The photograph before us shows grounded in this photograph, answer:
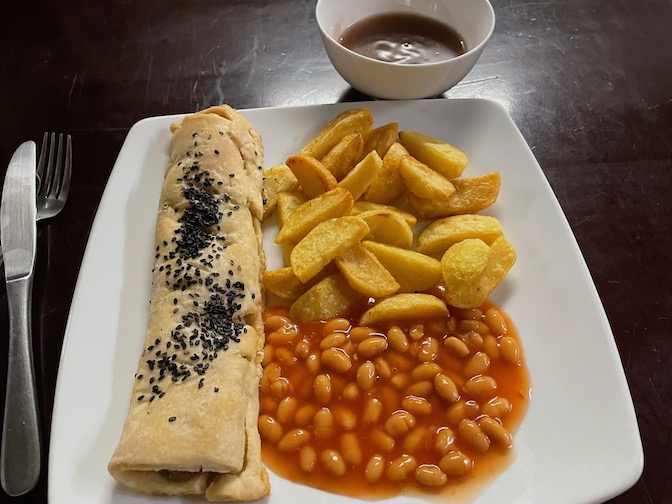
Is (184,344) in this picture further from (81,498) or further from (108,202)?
(108,202)

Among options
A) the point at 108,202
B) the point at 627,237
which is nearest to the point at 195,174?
the point at 108,202

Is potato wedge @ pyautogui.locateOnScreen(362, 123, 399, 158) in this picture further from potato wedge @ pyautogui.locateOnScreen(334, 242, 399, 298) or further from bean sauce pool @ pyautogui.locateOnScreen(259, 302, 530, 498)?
bean sauce pool @ pyautogui.locateOnScreen(259, 302, 530, 498)

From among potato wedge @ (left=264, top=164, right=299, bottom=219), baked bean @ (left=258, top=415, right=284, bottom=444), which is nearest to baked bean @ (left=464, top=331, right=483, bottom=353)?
baked bean @ (left=258, top=415, right=284, bottom=444)

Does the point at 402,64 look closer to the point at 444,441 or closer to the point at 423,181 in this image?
the point at 423,181

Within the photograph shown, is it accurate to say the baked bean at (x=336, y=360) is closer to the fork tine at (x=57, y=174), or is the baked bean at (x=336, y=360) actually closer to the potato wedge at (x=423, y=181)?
the potato wedge at (x=423, y=181)

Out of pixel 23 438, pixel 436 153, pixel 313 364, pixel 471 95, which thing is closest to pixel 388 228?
pixel 436 153
